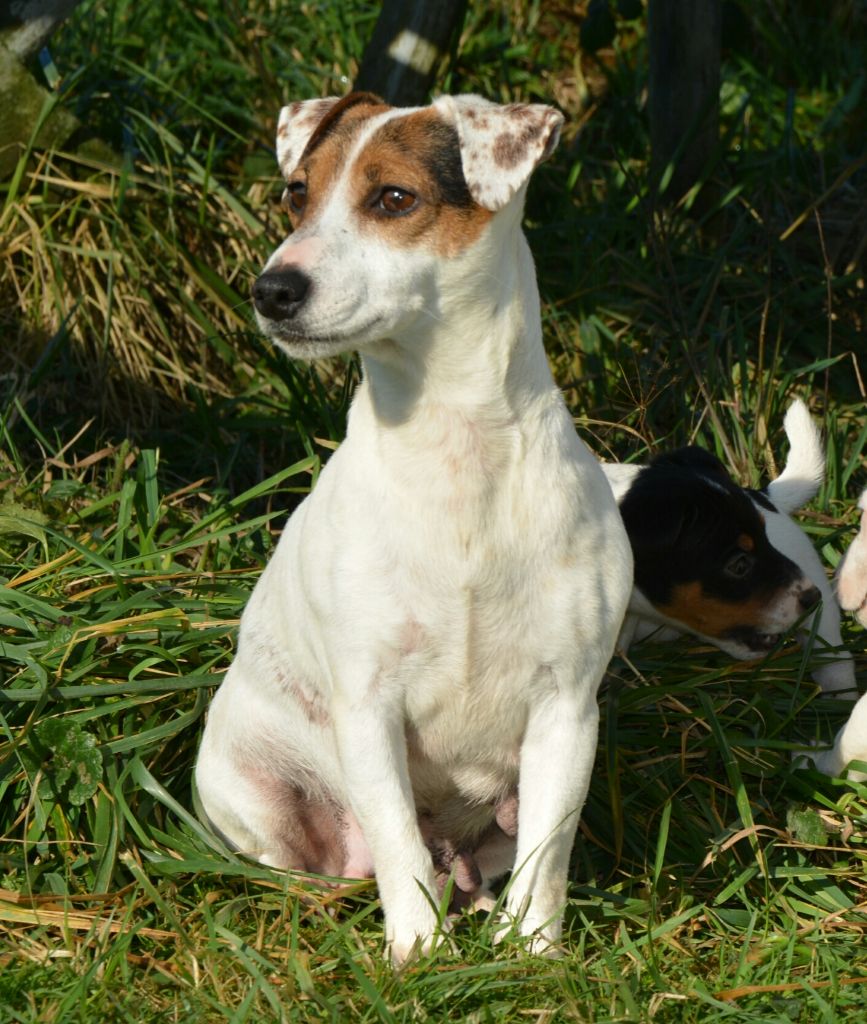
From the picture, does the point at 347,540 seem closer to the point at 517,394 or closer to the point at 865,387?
the point at 517,394

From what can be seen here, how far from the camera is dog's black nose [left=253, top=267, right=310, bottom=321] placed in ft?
9.19

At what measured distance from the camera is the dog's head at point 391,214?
282cm

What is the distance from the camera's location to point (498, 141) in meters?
2.93

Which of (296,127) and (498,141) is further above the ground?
(498,141)

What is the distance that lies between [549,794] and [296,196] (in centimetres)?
137

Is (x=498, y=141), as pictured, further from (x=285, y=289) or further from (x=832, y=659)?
(x=832, y=659)

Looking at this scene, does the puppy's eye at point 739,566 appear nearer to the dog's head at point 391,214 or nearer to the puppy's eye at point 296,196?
the dog's head at point 391,214

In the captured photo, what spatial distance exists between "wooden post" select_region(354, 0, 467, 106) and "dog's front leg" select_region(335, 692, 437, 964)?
334 cm

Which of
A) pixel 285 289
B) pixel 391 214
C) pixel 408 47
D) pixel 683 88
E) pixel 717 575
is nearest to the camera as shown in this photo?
pixel 285 289

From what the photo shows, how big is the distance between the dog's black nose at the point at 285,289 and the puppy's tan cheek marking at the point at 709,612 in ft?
6.22

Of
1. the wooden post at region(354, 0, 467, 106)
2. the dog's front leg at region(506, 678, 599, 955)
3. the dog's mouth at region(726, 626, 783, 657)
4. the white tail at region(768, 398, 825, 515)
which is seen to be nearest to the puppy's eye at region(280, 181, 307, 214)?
the dog's front leg at region(506, 678, 599, 955)

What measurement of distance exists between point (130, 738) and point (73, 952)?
2.06 feet

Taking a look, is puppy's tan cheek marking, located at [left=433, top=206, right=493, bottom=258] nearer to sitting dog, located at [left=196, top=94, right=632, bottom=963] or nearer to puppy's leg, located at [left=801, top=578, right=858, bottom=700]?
sitting dog, located at [left=196, top=94, right=632, bottom=963]

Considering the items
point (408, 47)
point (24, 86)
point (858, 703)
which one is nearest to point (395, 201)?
point (858, 703)
